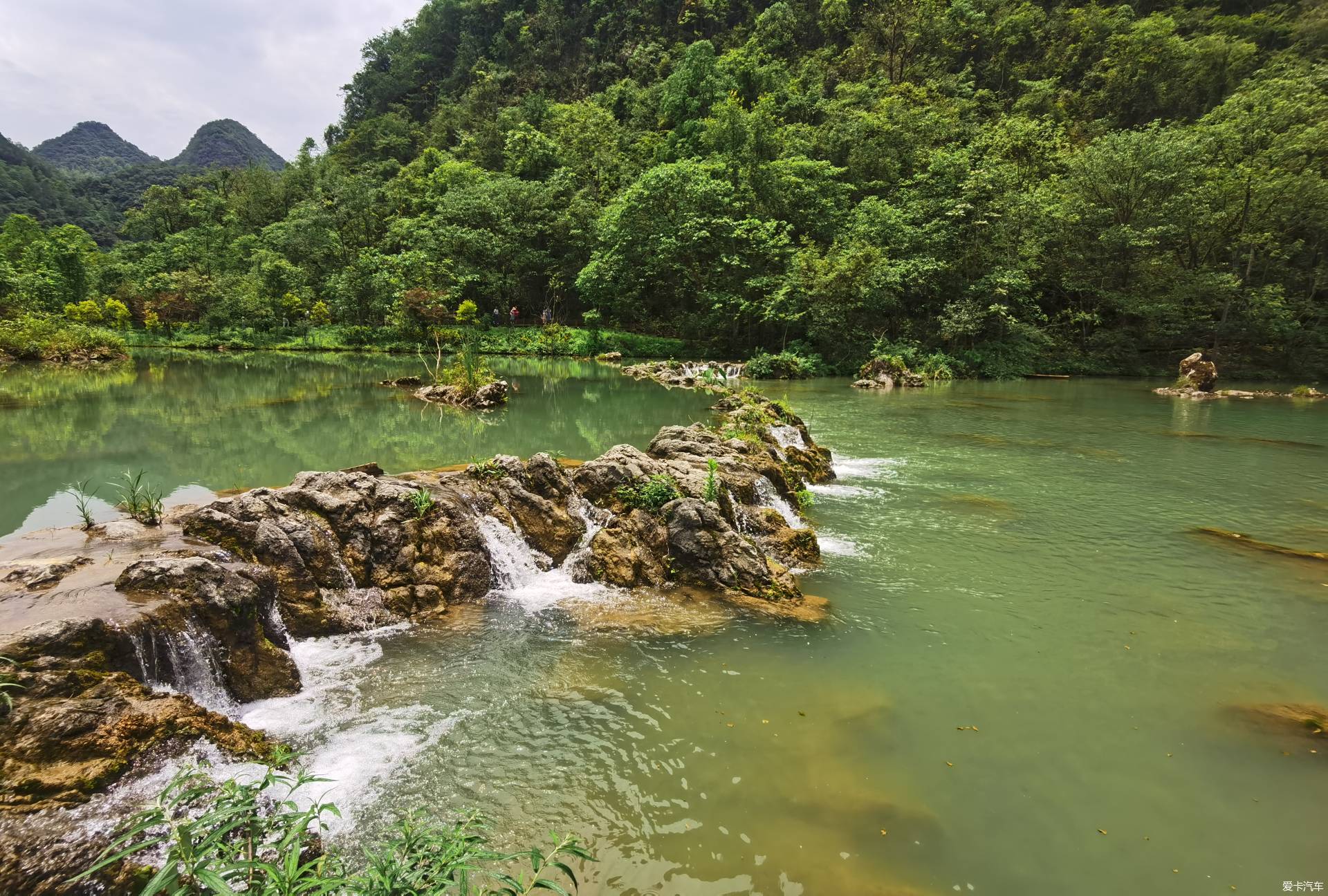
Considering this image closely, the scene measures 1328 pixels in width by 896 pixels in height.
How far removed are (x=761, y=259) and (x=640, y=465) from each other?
29157mm

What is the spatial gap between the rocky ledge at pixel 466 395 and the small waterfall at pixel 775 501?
1172 cm

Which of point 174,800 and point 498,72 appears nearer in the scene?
point 174,800

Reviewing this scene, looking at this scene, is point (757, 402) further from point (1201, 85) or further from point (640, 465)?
point (1201, 85)

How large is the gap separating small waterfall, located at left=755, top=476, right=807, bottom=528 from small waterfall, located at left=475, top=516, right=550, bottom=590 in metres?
3.74

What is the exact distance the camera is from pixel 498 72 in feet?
243

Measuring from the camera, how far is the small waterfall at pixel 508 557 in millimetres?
7703

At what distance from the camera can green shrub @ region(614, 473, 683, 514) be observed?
8547mm

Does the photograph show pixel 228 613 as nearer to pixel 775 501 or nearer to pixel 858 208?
pixel 775 501

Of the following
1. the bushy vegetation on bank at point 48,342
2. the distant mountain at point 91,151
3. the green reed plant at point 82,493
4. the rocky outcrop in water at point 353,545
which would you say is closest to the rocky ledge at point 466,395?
the green reed plant at point 82,493

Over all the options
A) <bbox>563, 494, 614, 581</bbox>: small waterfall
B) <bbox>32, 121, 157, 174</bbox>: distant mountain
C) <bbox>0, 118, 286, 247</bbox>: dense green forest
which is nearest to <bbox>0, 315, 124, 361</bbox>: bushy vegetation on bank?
<bbox>563, 494, 614, 581</bbox>: small waterfall

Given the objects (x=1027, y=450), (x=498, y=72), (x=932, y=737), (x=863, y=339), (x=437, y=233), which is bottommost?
(x=932, y=737)

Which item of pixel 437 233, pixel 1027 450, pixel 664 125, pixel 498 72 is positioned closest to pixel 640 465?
pixel 1027 450

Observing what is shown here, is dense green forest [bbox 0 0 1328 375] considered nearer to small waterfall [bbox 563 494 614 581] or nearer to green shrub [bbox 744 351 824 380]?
green shrub [bbox 744 351 824 380]

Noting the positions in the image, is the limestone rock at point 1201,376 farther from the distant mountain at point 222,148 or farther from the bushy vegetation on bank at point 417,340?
the distant mountain at point 222,148
